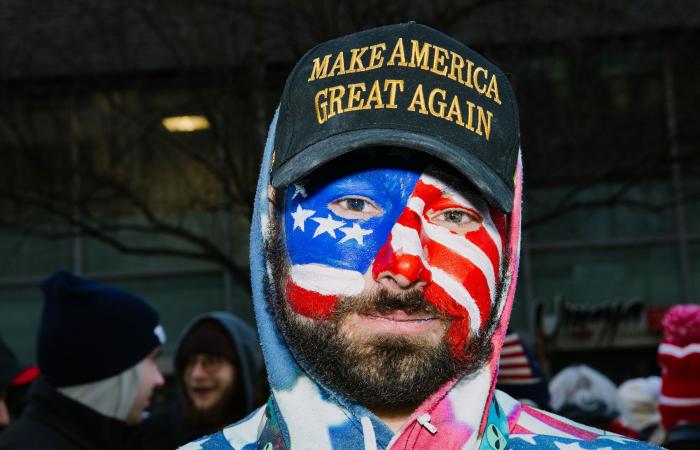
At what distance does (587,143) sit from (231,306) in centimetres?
585

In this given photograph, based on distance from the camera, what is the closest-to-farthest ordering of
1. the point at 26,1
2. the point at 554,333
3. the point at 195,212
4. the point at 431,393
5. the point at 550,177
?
the point at 431,393, the point at 550,177, the point at 26,1, the point at 195,212, the point at 554,333

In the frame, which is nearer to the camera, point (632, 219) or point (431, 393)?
point (431, 393)

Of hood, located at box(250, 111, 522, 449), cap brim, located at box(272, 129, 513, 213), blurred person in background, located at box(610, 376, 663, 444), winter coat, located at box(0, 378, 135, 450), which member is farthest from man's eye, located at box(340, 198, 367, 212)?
blurred person in background, located at box(610, 376, 663, 444)

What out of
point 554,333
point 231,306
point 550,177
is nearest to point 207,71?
point 550,177

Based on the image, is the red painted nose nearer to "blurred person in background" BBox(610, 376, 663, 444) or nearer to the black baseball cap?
the black baseball cap

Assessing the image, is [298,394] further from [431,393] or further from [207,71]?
[207,71]

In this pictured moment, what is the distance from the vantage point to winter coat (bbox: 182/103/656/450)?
2.03m

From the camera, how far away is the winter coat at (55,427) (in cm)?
417

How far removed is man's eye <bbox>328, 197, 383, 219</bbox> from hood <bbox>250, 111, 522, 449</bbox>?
197 mm

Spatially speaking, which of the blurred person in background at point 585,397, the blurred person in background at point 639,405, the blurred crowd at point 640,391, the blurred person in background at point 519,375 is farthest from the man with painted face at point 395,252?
the blurred person in background at point 639,405

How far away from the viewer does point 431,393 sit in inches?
79.5

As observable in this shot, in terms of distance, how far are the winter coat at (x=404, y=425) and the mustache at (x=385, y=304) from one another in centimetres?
16

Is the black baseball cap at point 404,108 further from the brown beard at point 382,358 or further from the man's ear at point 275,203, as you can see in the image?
the brown beard at point 382,358

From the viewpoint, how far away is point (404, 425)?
6.64 ft
